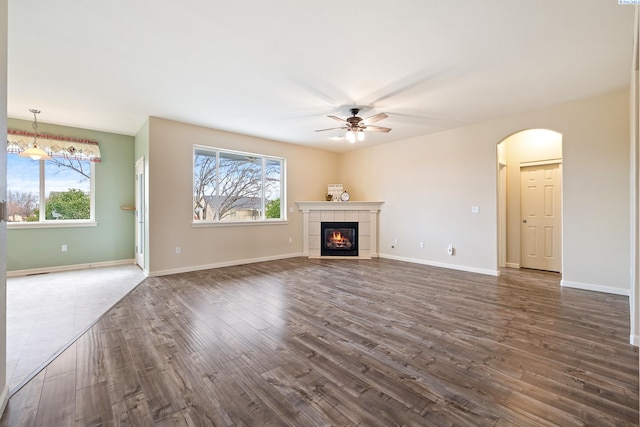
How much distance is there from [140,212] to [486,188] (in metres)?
6.40

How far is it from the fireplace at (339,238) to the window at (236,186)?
1.12 m

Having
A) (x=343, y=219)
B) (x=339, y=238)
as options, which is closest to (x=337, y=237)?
(x=339, y=238)

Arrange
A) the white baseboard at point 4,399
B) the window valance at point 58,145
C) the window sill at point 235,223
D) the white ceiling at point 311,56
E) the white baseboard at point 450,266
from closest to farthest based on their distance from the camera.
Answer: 1. the white baseboard at point 4,399
2. the white ceiling at point 311,56
3. the window valance at point 58,145
4. the white baseboard at point 450,266
5. the window sill at point 235,223

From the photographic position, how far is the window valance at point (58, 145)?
4648 millimetres

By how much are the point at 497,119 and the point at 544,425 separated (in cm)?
463

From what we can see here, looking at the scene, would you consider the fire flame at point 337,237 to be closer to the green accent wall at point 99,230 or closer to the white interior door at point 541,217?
the white interior door at point 541,217

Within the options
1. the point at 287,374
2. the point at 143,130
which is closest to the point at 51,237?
the point at 143,130

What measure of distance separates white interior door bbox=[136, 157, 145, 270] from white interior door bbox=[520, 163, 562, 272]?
7.32 m

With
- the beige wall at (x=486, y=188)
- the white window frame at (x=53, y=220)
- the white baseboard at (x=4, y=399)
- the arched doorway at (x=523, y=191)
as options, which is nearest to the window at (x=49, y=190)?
the white window frame at (x=53, y=220)

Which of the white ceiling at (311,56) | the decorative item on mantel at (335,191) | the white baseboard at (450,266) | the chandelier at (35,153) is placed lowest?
the white baseboard at (450,266)

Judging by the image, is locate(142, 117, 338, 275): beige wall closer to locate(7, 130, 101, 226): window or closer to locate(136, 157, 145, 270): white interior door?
locate(136, 157, 145, 270): white interior door

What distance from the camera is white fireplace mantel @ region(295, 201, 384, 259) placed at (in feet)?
21.7

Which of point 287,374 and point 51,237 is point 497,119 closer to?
point 287,374

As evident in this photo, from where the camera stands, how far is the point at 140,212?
5.33 m
